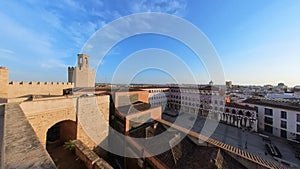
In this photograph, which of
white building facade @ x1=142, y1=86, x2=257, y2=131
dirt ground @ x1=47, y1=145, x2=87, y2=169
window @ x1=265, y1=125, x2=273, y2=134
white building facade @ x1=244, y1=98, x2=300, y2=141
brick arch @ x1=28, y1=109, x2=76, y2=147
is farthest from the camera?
white building facade @ x1=142, y1=86, x2=257, y2=131

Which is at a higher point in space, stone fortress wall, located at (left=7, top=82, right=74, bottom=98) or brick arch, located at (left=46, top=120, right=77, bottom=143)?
stone fortress wall, located at (left=7, top=82, right=74, bottom=98)

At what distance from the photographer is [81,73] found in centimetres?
1859

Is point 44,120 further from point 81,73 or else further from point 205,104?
point 205,104

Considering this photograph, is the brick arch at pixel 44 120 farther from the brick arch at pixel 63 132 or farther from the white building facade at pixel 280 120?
the white building facade at pixel 280 120

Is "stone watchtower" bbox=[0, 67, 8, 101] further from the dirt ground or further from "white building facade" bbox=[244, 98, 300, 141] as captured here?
"white building facade" bbox=[244, 98, 300, 141]

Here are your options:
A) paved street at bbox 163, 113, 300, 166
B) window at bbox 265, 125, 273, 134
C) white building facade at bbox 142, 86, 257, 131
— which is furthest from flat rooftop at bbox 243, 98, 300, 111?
paved street at bbox 163, 113, 300, 166

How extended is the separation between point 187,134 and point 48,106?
7.94 metres

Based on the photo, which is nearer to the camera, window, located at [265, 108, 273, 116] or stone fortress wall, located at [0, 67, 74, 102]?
stone fortress wall, located at [0, 67, 74, 102]

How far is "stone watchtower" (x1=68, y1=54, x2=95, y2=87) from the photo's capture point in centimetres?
1814

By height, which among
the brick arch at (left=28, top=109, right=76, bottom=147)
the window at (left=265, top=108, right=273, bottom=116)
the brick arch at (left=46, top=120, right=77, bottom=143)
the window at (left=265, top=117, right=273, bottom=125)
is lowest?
the window at (left=265, top=117, right=273, bottom=125)

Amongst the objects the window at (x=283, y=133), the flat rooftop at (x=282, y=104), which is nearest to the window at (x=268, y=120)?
the window at (x=283, y=133)

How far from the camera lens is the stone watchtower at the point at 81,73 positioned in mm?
18141

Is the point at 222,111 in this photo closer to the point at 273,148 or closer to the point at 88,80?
the point at 273,148

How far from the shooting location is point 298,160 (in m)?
13.1
